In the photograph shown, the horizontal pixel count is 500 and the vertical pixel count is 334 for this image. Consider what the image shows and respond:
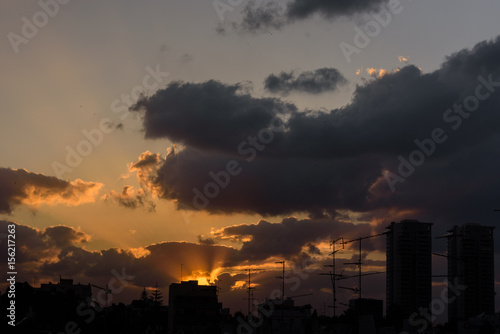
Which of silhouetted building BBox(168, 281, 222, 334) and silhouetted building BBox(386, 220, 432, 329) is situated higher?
silhouetted building BBox(386, 220, 432, 329)

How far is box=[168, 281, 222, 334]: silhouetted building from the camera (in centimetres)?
15888

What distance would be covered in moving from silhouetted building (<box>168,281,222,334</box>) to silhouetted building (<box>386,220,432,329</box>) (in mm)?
45281

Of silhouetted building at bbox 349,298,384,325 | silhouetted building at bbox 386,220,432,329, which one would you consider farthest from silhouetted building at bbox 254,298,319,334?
silhouetted building at bbox 386,220,432,329

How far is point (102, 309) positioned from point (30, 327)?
58.7m

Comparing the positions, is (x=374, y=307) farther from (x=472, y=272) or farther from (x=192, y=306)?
(x=192, y=306)

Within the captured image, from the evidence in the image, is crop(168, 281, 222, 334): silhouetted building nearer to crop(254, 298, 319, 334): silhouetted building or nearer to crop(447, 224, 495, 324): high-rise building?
crop(254, 298, 319, 334): silhouetted building

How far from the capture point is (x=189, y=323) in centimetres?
15925

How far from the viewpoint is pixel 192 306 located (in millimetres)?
162375

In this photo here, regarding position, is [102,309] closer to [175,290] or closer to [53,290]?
[175,290]

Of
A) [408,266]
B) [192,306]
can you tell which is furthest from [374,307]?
[192,306]

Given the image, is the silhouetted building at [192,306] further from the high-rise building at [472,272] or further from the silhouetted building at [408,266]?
the high-rise building at [472,272]

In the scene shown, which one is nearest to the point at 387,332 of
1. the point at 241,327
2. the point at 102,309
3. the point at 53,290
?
the point at 241,327

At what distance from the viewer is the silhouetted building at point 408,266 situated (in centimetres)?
17038

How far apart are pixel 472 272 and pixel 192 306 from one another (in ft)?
226
